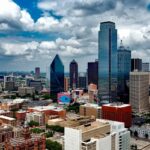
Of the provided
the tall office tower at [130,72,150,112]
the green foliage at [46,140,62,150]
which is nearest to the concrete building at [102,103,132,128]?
the tall office tower at [130,72,150,112]

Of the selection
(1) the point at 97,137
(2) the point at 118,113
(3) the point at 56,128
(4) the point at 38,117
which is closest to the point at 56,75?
(4) the point at 38,117

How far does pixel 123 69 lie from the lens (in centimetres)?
7825

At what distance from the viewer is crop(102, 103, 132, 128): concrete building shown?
4753 centimetres

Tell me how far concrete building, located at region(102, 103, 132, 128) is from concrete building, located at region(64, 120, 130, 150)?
14.6 metres

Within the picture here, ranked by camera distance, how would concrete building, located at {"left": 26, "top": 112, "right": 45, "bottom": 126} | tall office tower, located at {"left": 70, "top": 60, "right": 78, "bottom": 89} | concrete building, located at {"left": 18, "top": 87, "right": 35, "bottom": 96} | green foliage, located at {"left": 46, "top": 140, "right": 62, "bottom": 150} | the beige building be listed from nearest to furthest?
green foliage, located at {"left": 46, "top": 140, "right": 62, "bottom": 150} → concrete building, located at {"left": 26, "top": 112, "right": 45, "bottom": 126} → the beige building → concrete building, located at {"left": 18, "top": 87, "right": 35, "bottom": 96} → tall office tower, located at {"left": 70, "top": 60, "right": 78, "bottom": 89}

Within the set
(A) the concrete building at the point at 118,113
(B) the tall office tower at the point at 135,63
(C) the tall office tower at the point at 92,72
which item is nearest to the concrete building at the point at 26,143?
(A) the concrete building at the point at 118,113

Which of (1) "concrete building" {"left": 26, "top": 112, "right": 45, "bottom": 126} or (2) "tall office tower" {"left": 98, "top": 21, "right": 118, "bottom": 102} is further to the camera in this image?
(2) "tall office tower" {"left": 98, "top": 21, "right": 118, "bottom": 102}

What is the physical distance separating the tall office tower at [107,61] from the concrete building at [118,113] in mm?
23335

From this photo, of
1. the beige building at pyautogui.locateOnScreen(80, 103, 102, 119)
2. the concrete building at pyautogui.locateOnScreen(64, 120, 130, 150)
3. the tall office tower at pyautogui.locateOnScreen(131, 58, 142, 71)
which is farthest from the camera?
the tall office tower at pyautogui.locateOnScreen(131, 58, 142, 71)

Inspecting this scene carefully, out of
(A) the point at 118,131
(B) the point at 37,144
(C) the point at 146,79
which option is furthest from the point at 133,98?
(B) the point at 37,144

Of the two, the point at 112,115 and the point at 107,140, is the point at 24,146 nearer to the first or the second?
the point at 107,140

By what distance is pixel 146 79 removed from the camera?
64.8 meters

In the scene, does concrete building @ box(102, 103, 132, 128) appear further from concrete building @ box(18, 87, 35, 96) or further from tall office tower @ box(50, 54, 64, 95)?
concrete building @ box(18, 87, 35, 96)

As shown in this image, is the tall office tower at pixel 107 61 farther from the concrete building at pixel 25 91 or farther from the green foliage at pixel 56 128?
the green foliage at pixel 56 128
